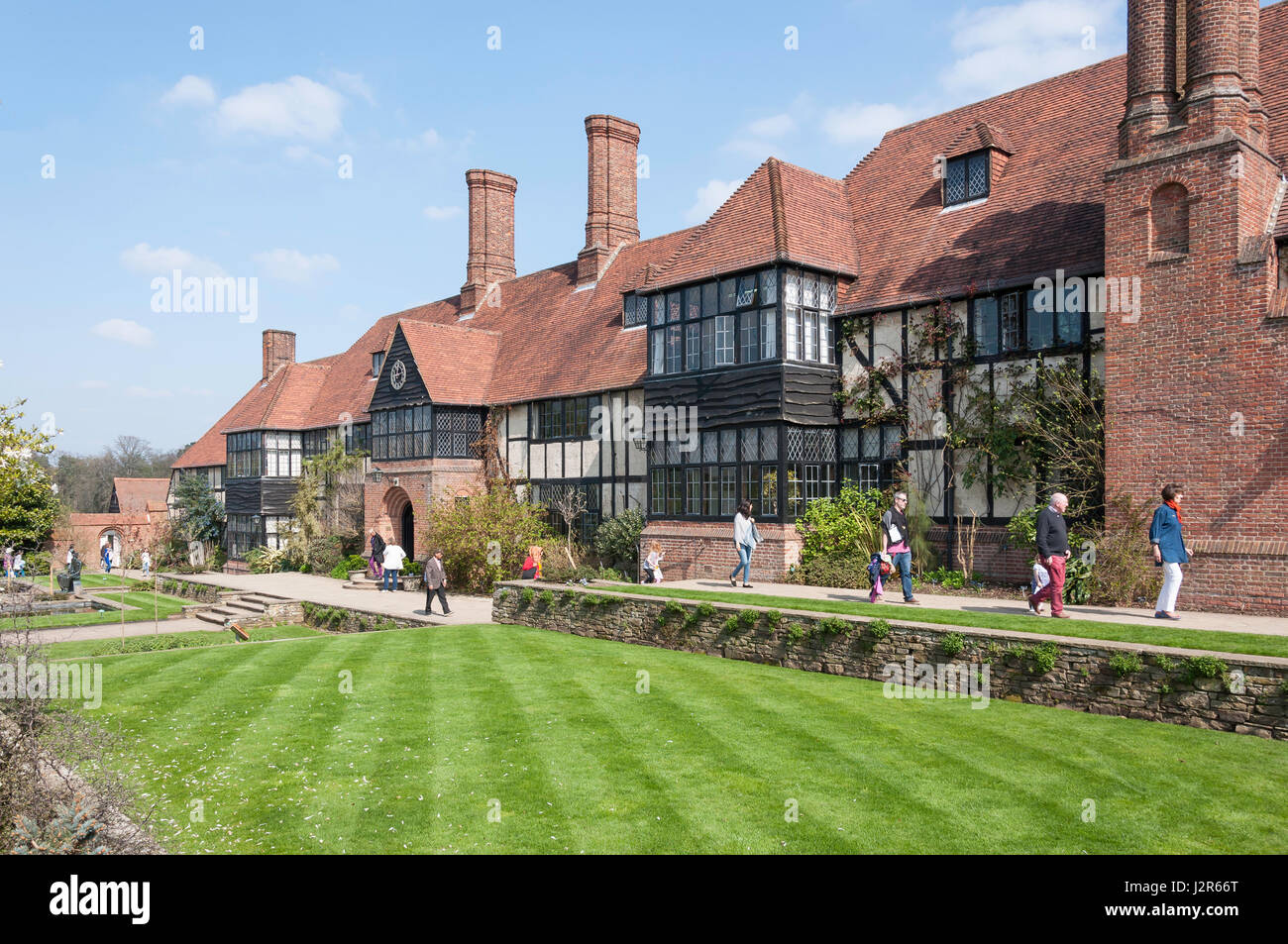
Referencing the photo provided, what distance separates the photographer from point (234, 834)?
603 cm

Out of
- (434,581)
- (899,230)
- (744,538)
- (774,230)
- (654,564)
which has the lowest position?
(434,581)

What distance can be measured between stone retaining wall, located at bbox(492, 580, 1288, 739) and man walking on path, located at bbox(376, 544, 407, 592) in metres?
12.0

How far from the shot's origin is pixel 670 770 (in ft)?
23.7

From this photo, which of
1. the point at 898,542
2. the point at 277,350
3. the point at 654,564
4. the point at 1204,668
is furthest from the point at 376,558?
the point at 1204,668

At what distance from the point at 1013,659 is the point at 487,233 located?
28.9 metres

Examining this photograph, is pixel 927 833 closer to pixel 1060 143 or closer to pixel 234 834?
pixel 234 834

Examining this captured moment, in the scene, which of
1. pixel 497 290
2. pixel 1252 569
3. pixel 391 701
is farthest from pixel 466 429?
pixel 1252 569

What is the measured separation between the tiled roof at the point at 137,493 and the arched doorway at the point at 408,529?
3483 centimetres

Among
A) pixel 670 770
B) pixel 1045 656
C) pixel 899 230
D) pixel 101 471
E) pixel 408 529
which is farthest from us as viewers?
pixel 101 471

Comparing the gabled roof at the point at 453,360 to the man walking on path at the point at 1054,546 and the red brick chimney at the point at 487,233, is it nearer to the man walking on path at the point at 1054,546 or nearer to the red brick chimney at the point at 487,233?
the red brick chimney at the point at 487,233

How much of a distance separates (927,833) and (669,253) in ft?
70.8

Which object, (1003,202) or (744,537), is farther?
(1003,202)

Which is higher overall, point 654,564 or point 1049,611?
point 654,564

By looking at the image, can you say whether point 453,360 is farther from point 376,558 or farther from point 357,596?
point 357,596
